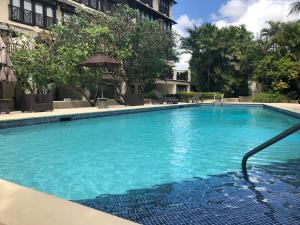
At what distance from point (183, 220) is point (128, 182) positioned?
206cm

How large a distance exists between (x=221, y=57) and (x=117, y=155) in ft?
110

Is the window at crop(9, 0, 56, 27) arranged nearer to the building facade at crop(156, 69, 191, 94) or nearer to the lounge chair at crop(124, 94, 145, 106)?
the lounge chair at crop(124, 94, 145, 106)

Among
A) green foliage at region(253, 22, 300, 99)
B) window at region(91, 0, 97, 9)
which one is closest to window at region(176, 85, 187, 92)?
green foliage at region(253, 22, 300, 99)

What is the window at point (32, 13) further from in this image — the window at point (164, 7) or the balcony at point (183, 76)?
the balcony at point (183, 76)

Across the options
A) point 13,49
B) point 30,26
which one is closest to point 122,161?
point 13,49

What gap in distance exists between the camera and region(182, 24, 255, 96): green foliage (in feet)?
129

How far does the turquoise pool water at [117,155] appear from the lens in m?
6.25

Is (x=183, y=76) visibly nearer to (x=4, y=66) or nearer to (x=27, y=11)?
(x=27, y=11)

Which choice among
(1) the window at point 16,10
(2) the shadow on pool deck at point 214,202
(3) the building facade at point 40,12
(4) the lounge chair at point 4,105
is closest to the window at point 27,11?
(3) the building facade at point 40,12

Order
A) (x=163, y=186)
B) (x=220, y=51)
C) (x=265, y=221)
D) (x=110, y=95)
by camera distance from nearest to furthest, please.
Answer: (x=265, y=221), (x=163, y=186), (x=110, y=95), (x=220, y=51)

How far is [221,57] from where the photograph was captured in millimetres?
39688

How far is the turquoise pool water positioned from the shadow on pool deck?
44 centimetres

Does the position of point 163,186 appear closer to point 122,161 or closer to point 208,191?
point 208,191

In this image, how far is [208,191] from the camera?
5.55 meters
